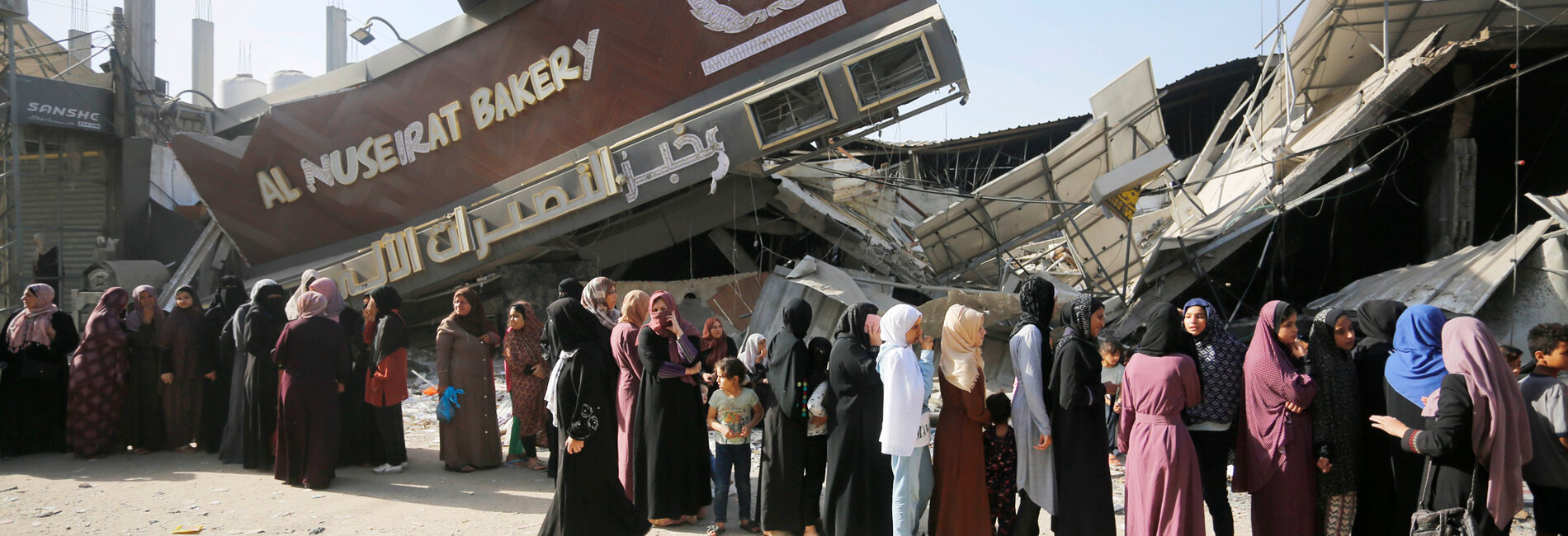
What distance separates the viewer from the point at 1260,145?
11.2 m

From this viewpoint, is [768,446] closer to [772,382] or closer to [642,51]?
[772,382]

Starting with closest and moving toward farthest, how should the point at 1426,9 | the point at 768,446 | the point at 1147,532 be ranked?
the point at 1147,532, the point at 768,446, the point at 1426,9

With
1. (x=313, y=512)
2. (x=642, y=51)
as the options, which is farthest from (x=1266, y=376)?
(x=642, y=51)

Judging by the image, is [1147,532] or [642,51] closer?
[1147,532]

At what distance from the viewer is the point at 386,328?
676 cm

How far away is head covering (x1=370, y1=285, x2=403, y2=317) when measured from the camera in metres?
6.79

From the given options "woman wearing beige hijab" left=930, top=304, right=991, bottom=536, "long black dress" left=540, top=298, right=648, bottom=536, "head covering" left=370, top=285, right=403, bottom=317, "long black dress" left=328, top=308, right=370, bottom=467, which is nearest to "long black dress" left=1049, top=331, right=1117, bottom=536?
"woman wearing beige hijab" left=930, top=304, right=991, bottom=536

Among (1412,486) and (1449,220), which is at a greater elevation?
(1449,220)

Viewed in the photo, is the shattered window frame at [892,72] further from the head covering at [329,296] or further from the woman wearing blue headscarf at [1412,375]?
the woman wearing blue headscarf at [1412,375]

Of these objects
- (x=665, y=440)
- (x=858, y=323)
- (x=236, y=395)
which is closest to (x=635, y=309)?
(x=665, y=440)

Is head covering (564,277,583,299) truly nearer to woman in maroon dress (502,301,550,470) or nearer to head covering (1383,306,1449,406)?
woman in maroon dress (502,301,550,470)

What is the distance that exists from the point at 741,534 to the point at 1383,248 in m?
10.1

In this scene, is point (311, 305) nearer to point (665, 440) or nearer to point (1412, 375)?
point (665, 440)

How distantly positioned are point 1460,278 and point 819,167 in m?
6.83
